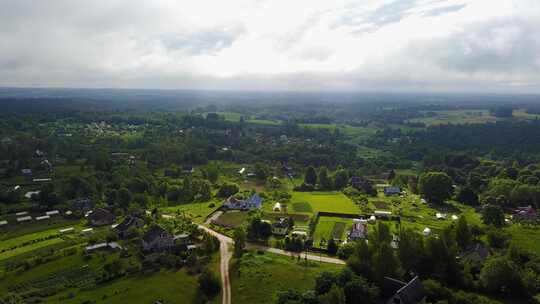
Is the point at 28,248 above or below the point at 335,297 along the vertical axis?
below

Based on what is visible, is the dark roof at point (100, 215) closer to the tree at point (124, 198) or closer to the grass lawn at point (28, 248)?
the tree at point (124, 198)

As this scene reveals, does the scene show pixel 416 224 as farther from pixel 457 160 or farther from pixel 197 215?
pixel 457 160

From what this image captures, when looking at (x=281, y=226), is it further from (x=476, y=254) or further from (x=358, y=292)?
(x=476, y=254)

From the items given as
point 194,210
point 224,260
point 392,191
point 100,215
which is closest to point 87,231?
point 100,215

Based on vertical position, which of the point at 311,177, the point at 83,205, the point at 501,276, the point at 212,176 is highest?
the point at 501,276

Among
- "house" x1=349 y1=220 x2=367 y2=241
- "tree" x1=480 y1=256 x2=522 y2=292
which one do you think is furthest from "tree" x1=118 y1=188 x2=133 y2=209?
"tree" x1=480 y1=256 x2=522 y2=292

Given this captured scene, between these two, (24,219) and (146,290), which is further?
(24,219)

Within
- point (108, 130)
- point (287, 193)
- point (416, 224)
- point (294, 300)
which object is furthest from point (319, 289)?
point (108, 130)
